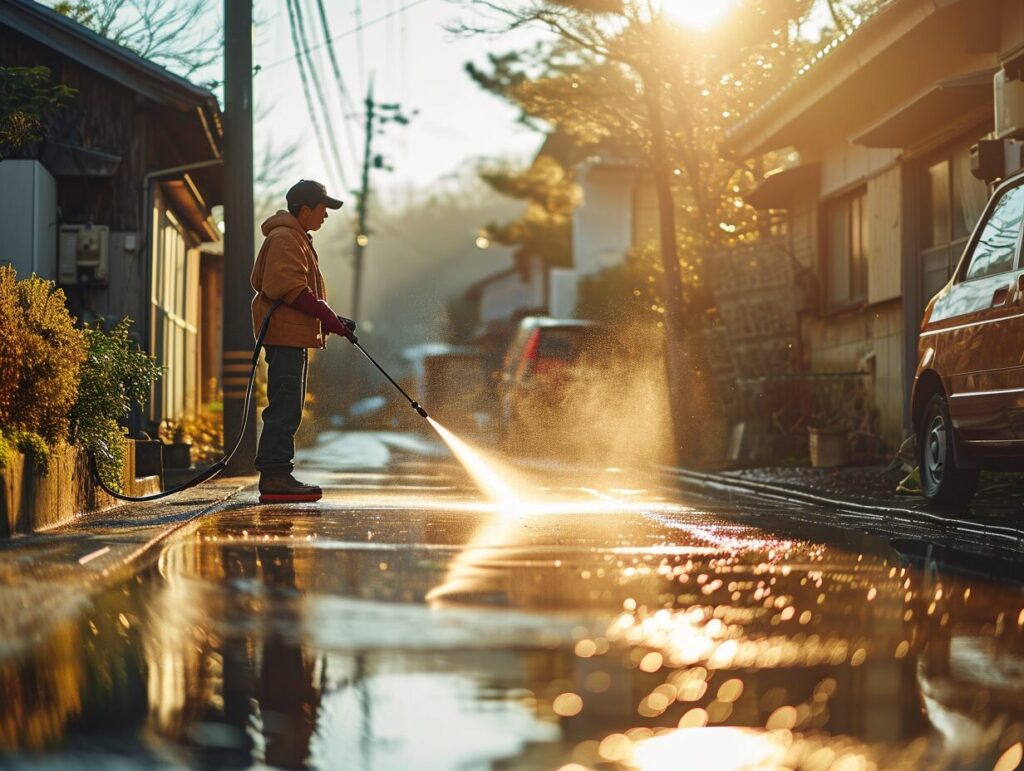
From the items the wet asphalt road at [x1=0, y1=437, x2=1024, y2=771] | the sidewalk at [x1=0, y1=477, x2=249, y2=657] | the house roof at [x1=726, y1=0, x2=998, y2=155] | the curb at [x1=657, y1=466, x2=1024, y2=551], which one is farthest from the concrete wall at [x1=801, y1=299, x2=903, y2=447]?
the wet asphalt road at [x1=0, y1=437, x2=1024, y2=771]

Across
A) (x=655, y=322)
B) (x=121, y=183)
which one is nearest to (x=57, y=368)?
(x=121, y=183)

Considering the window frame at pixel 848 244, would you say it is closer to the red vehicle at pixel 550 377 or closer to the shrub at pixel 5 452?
the red vehicle at pixel 550 377

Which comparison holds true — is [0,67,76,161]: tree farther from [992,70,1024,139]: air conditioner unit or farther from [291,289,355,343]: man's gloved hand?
[992,70,1024,139]: air conditioner unit

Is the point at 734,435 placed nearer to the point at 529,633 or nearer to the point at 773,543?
the point at 773,543

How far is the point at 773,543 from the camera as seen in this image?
7.85m

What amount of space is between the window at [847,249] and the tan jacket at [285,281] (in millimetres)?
9605

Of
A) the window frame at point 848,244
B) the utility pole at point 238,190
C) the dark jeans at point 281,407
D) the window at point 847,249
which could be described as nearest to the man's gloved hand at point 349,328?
the dark jeans at point 281,407

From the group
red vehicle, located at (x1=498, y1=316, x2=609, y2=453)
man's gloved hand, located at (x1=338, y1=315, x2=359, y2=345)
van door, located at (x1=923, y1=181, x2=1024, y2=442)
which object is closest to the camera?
van door, located at (x1=923, y1=181, x2=1024, y2=442)

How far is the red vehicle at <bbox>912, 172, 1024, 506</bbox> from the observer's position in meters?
8.97

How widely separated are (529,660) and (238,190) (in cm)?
1118

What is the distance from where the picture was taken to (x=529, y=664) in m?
4.29

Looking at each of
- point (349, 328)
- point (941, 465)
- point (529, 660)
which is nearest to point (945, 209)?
point (941, 465)

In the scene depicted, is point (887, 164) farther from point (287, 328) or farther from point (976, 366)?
point (287, 328)

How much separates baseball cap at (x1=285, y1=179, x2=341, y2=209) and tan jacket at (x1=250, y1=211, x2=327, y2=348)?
120mm
